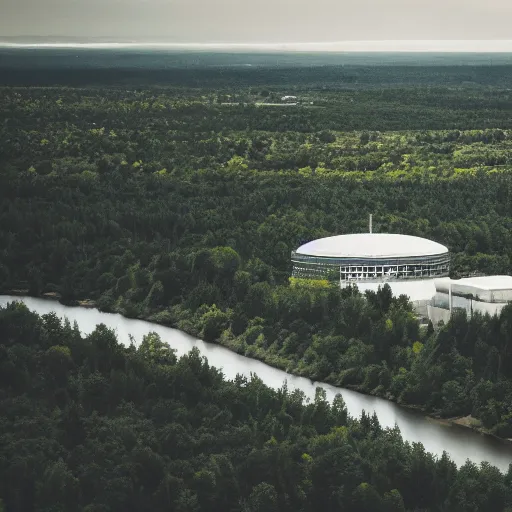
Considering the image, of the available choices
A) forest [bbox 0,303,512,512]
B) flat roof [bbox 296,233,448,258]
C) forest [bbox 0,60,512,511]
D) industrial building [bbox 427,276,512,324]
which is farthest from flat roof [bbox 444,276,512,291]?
forest [bbox 0,303,512,512]

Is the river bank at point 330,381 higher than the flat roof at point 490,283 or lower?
lower

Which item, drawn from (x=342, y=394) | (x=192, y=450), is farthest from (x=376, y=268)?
(x=192, y=450)

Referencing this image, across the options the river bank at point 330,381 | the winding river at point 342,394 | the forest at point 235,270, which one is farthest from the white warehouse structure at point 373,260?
the winding river at point 342,394

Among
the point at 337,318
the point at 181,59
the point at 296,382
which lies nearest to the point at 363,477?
the point at 296,382

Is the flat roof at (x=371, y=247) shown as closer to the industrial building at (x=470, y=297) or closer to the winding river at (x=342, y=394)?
the industrial building at (x=470, y=297)

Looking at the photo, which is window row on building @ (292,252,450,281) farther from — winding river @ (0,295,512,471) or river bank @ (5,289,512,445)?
winding river @ (0,295,512,471)

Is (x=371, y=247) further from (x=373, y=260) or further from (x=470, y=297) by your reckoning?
(x=470, y=297)
